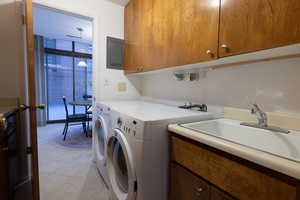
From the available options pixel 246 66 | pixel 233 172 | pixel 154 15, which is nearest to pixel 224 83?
pixel 246 66

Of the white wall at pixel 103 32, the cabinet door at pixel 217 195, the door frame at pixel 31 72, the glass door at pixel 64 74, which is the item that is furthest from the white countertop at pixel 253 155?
the glass door at pixel 64 74

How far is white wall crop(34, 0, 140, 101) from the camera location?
1.97 metres

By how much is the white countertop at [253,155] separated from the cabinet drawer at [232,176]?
0.05 meters

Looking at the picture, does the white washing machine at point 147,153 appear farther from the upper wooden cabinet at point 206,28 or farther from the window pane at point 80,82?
the window pane at point 80,82

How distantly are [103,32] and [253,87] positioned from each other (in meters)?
1.92

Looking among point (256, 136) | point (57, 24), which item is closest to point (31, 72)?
point (256, 136)

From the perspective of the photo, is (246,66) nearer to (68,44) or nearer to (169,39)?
(169,39)

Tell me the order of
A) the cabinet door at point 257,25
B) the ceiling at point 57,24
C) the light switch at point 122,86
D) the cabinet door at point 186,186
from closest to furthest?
the cabinet door at point 257,25
the cabinet door at point 186,186
the light switch at point 122,86
the ceiling at point 57,24

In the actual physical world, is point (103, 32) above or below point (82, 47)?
below

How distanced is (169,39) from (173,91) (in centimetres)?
66

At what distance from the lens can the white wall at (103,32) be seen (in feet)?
6.47

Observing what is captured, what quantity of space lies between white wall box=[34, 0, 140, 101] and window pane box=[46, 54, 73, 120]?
9.75ft

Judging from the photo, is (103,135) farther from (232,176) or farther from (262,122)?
(262,122)

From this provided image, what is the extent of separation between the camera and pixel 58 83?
4.45m
